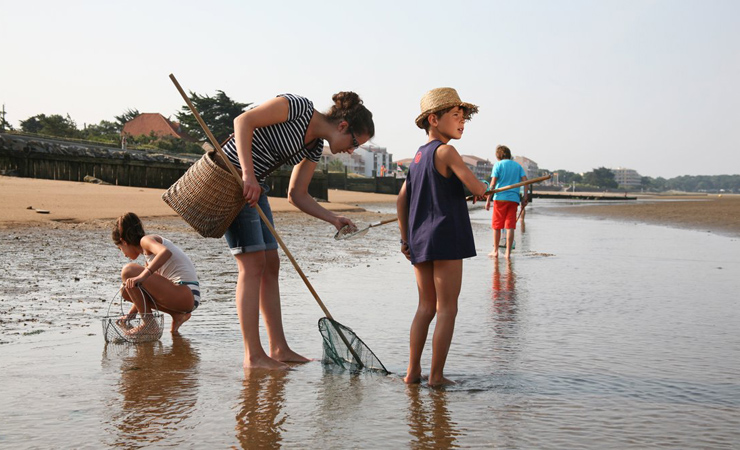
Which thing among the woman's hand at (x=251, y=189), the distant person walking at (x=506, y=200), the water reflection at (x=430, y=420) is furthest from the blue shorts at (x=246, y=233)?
the distant person walking at (x=506, y=200)

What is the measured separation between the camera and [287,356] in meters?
4.35

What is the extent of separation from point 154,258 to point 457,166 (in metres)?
2.28

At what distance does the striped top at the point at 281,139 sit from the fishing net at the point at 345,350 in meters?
0.93

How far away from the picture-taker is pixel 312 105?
4156mm

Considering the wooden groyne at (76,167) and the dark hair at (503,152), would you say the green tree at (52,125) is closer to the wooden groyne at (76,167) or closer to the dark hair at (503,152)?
the wooden groyne at (76,167)

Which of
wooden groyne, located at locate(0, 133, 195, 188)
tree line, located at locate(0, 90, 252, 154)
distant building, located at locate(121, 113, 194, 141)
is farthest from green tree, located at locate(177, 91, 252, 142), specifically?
wooden groyne, located at locate(0, 133, 195, 188)

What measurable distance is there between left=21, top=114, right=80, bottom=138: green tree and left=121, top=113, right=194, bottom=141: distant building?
2342 cm

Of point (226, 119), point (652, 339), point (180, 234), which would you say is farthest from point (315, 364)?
point (226, 119)

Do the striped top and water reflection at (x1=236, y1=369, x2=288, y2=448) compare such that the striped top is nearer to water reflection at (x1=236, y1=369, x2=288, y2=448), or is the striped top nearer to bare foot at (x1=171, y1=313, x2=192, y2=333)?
water reflection at (x1=236, y1=369, x2=288, y2=448)

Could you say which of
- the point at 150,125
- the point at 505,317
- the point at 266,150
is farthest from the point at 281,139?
the point at 150,125

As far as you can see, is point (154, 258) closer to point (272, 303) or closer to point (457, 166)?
point (272, 303)

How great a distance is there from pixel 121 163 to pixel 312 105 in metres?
24.7

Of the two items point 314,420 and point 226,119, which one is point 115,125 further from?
point 314,420

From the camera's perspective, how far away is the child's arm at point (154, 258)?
4871mm
